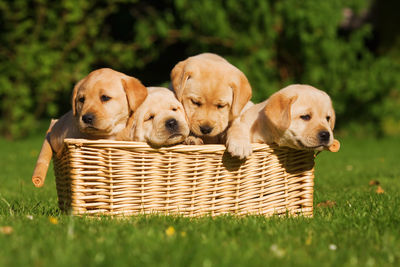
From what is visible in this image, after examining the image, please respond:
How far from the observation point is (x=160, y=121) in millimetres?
3426

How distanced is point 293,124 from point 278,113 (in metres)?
0.14

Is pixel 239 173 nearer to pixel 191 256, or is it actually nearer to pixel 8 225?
pixel 191 256

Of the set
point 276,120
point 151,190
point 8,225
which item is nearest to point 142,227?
point 151,190

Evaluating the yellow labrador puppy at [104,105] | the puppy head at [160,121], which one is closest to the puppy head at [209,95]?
the puppy head at [160,121]

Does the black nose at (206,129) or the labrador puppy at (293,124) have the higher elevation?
the labrador puppy at (293,124)

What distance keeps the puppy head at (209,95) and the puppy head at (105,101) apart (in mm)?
412

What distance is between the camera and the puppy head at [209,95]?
3.77m

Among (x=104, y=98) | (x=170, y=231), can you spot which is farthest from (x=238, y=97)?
(x=170, y=231)

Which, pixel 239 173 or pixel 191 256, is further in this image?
pixel 239 173

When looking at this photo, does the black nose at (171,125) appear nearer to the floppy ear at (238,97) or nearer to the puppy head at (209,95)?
the puppy head at (209,95)

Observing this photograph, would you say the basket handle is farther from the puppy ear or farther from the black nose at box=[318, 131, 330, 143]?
the black nose at box=[318, 131, 330, 143]

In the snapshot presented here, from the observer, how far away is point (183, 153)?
345 cm

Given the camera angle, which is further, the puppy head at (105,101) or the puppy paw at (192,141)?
the puppy paw at (192,141)

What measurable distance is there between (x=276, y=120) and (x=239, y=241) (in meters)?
1.24
